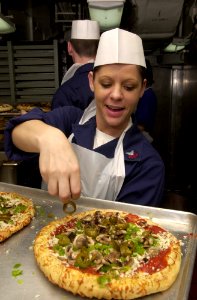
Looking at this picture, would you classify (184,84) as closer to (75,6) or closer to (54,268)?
(75,6)

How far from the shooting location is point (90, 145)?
222cm

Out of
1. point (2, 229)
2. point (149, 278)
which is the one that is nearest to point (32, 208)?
point (2, 229)

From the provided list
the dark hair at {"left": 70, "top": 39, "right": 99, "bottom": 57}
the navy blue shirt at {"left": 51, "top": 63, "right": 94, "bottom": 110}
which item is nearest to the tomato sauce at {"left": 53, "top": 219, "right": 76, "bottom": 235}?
the navy blue shirt at {"left": 51, "top": 63, "right": 94, "bottom": 110}

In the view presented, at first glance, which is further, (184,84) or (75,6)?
(184,84)

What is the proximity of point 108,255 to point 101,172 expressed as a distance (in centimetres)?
70

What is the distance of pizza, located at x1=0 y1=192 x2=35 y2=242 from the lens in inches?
70.9

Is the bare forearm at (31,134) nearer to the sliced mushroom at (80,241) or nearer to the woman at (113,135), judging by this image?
the woman at (113,135)

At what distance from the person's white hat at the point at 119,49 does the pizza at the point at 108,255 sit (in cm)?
92

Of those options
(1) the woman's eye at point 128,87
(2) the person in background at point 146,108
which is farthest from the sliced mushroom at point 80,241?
(2) the person in background at point 146,108

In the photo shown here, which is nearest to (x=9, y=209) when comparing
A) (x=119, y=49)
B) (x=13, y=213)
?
(x=13, y=213)

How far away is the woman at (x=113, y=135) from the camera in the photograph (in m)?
1.95

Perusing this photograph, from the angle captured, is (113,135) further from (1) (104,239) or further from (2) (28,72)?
(2) (28,72)

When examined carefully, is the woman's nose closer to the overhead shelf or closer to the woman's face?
the woman's face

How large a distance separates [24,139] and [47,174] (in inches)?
21.2
